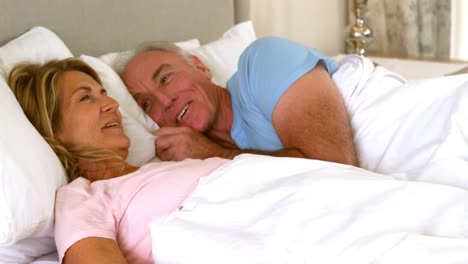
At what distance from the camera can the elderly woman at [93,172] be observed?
3.80 ft

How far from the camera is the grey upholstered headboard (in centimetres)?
165

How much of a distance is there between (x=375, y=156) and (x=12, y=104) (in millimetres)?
819

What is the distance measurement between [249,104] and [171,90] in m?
0.22

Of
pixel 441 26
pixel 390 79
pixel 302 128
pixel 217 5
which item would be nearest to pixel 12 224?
pixel 302 128

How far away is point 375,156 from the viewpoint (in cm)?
152

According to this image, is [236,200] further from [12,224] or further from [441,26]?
[441,26]

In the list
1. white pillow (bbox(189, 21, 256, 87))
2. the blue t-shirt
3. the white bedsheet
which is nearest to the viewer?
the white bedsheet

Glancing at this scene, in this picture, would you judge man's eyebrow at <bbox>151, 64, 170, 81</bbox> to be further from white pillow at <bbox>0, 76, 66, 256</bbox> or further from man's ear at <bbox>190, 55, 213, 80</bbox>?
white pillow at <bbox>0, 76, 66, 256</bbox>

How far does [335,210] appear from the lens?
1083mm

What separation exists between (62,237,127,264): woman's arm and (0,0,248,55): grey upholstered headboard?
2.27 feet

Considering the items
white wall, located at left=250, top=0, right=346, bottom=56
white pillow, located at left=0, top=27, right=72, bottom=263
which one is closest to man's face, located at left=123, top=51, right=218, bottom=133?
white pillow, located at left=0, top=27, right=72, bottom=263

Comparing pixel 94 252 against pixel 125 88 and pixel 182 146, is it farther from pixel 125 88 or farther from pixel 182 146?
pixel 125 88

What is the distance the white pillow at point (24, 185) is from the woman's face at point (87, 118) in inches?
4.7

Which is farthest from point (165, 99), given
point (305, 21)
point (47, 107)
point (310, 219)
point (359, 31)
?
point (305, 21)
